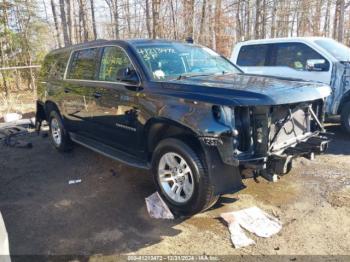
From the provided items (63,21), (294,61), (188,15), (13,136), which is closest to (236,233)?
(294,61)

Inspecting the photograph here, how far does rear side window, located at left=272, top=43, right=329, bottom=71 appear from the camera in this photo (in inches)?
278

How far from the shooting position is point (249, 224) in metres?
3.53

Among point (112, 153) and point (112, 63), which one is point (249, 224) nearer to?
point (112, 153)

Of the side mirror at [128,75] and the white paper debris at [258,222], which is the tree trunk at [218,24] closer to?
the side mirror at [128,75]

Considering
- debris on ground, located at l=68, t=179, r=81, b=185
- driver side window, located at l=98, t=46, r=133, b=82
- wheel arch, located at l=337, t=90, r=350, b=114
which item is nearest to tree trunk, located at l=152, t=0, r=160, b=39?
wheel arch, located at l=337, t=90, r=350, b=114

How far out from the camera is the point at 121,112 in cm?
439

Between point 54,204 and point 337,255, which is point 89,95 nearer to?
point 54,204

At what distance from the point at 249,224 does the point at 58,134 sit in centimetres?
433

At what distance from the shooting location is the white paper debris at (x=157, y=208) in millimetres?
3789

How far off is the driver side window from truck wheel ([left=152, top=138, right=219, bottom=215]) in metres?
1.20

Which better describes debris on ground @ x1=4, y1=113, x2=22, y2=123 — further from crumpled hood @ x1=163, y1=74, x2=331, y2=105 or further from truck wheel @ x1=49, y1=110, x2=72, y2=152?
crumpled hood @ x1=163, y1=74, x2=331, y2=105

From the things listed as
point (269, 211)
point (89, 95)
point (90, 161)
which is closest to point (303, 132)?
point (269, 211)

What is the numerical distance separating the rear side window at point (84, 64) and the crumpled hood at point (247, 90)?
68.5 inches

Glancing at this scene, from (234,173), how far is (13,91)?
14.8 metres
